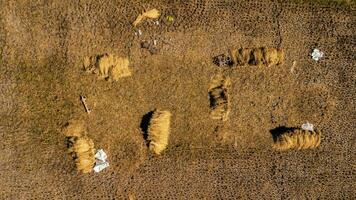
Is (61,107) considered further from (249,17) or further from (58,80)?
(249,17)

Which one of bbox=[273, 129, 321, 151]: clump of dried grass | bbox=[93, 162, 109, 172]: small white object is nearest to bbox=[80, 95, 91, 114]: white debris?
bbox=[93, 162, 109, 172]: small white object

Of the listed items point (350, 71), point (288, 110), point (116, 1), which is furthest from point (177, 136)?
point (350, 71)

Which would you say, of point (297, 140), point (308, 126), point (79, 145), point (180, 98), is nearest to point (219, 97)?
point (180, 98)

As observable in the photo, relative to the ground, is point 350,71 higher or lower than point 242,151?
higher

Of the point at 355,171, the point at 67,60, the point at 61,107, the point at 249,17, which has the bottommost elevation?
the point at 355,171

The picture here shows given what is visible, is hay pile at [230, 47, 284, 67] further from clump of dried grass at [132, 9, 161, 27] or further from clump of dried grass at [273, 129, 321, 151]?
clump of dried grass at [132, 9, 161, 27]

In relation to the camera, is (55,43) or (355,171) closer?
(55,43)
